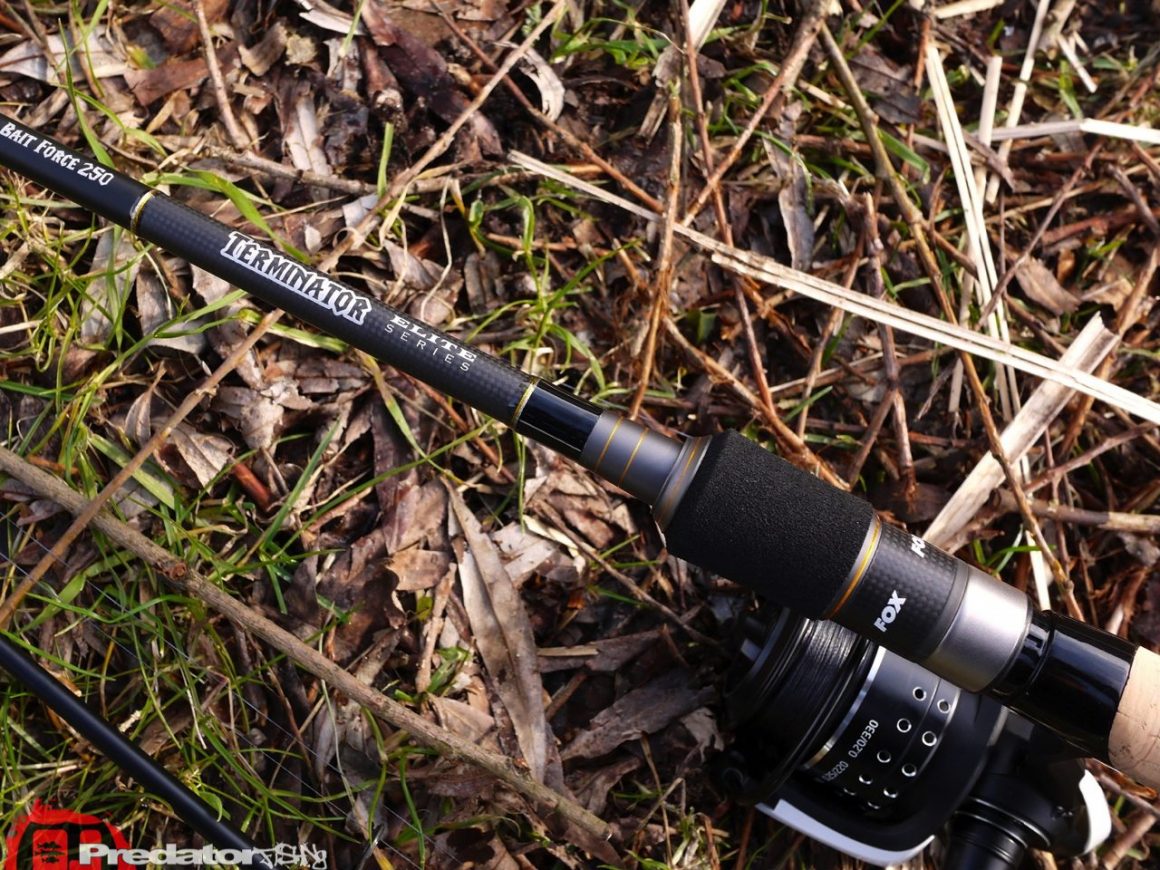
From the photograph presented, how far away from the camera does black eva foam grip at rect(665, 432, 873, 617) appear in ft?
7.00

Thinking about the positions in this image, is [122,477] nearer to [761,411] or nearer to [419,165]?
[419,165]

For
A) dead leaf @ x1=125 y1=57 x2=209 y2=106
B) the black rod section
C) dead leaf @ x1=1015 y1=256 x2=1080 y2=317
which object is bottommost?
the black rod section

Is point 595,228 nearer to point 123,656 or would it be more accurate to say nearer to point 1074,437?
point 1074,437

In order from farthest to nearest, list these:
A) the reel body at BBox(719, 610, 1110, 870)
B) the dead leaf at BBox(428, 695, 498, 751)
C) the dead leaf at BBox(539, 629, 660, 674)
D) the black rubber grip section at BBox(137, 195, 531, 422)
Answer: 1. the dead leaf at BBox(539, 629, 660, 674)
2. the dead leaf at BBox(428, 695, 498, 751)
3. the reel body at BBox(719, 610, 1110, 870)
4. the black rubber grip section at BBox(137, 195, 531, 422)

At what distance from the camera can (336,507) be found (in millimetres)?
2688

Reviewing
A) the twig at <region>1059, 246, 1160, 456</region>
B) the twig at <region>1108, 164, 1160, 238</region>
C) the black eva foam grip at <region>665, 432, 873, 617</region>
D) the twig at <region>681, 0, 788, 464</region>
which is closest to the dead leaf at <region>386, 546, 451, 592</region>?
the black eva foam grip at <region>665, 432, 873, 617</region>

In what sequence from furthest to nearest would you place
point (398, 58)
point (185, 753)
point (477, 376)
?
point (398, 58), point (185, 753), point (477, 376)

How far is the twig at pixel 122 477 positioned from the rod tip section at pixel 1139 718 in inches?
88.3

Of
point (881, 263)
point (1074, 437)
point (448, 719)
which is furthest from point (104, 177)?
point (1074, 437)

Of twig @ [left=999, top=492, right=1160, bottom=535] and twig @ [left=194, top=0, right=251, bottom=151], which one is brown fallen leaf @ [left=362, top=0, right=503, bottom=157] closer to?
twig @ [left=194, top=0, right=251, bottom=151]

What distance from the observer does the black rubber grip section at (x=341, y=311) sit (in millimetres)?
2266

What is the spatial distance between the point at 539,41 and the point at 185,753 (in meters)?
2.25

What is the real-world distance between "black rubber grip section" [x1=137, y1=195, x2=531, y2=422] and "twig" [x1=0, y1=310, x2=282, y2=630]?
0.30 metres

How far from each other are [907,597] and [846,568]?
0.48 feet
